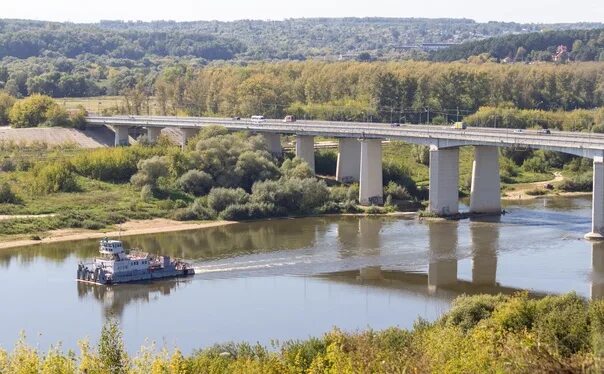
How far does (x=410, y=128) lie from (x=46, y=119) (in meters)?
29.8

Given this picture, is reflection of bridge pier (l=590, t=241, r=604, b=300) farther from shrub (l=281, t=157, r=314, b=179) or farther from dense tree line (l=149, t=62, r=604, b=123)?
dense tree line (l=149, t=62, r=604, b=123)

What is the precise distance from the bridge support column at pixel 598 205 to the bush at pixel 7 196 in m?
27.5

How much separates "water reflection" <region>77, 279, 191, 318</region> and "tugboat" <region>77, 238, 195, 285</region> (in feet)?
1.41

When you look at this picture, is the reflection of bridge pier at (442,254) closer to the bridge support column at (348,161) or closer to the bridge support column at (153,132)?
the bridge support column at (348,161)

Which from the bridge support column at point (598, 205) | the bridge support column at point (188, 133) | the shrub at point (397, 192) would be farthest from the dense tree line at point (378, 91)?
the bridge support column at point (598, 205)

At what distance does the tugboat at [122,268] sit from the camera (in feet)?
161

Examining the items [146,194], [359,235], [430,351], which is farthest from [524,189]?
[430,351]

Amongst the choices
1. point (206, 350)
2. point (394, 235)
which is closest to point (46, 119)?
point (394, 235)

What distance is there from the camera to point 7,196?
2554 inches

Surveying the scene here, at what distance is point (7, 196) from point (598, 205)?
2826cm

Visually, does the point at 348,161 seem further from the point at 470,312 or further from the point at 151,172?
the point at 470,312

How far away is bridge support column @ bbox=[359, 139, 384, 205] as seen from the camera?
69.8 meters

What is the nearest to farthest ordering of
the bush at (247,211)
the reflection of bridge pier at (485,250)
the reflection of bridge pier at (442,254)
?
the reflection of bridge pier at (442,254) → the reflection of bridge pier at (485,250) → the bush at (247,211)

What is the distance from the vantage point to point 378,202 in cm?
6988
